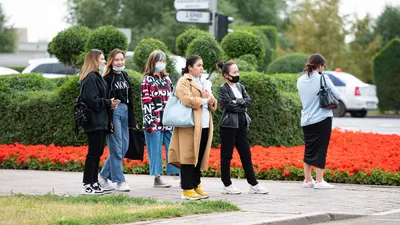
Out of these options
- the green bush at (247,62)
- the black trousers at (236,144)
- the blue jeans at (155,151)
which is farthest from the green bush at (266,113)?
the black trousers at (236,144)

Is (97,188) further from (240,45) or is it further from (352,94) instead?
(352,94)

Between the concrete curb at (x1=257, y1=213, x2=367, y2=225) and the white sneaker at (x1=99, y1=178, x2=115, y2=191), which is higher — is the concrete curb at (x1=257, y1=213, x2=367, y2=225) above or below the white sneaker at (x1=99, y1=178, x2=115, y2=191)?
above

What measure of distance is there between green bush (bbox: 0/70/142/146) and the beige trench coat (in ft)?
17.9

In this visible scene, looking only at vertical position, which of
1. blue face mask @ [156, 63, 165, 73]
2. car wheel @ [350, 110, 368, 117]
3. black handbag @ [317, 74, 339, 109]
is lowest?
car wheel @ [350, 110, 368, 117]

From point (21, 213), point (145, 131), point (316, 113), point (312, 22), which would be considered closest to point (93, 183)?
point (145, 131)

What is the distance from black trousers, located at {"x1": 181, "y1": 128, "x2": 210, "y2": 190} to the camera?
1026 cm

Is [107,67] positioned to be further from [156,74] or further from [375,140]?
[375,140]

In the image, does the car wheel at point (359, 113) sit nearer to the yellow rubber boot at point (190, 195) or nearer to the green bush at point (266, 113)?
the green bush at point (266, 113)

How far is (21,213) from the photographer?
27.9 feet

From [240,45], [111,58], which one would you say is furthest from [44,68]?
[111,58]

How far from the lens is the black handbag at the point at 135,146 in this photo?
37.8 feet

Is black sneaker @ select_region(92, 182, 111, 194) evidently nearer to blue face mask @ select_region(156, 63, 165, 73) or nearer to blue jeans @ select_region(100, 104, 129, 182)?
blue jeans @ select_region(100, 104, 129, 182)

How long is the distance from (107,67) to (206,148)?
177cm

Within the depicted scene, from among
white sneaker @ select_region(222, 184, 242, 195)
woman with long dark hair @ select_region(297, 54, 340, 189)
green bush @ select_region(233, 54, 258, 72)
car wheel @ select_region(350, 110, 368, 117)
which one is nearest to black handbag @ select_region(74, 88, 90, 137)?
white sneaker @ select_region(222, 184, 242, 195)
